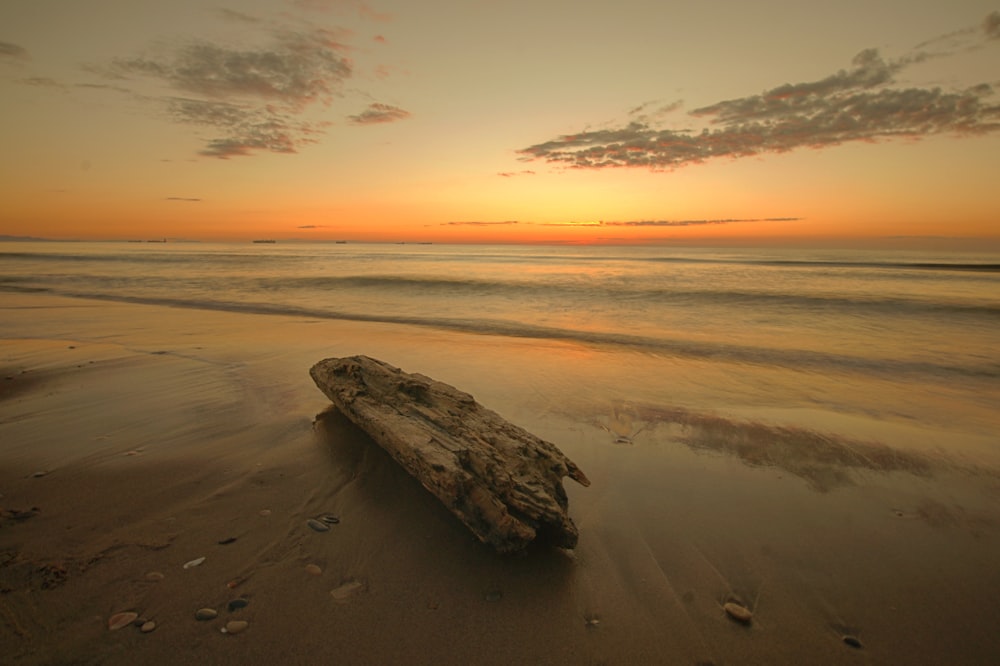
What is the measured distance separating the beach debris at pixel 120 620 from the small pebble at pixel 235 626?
0.43 meters

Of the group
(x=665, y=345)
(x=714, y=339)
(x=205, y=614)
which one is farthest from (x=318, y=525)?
(x=714, y=339)

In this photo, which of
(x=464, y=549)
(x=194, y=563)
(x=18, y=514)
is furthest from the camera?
(x=18, y=514)

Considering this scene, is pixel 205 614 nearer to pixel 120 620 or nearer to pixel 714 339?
pixel 120 620

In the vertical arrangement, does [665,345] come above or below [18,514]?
below

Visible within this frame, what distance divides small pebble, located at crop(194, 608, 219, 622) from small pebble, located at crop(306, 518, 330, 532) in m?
0.75

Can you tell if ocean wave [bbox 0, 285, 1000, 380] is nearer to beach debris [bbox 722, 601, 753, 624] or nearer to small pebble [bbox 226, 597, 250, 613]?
beach debris [bbox 722, 601, 753, 624]

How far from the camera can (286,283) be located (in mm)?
25797

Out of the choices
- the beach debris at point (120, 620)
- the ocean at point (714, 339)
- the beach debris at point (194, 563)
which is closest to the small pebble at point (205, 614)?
the beach debris at point (120, 620)

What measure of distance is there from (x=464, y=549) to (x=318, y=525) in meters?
1.00

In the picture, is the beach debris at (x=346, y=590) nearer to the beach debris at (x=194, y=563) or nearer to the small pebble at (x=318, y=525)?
the small pebble at (x=318, y=525)

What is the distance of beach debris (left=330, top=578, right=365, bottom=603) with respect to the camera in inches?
93.9

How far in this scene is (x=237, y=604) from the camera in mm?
2283

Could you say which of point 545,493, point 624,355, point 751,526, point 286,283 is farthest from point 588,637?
point 286,283

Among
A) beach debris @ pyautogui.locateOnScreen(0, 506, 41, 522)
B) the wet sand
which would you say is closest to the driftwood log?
the wet sand
